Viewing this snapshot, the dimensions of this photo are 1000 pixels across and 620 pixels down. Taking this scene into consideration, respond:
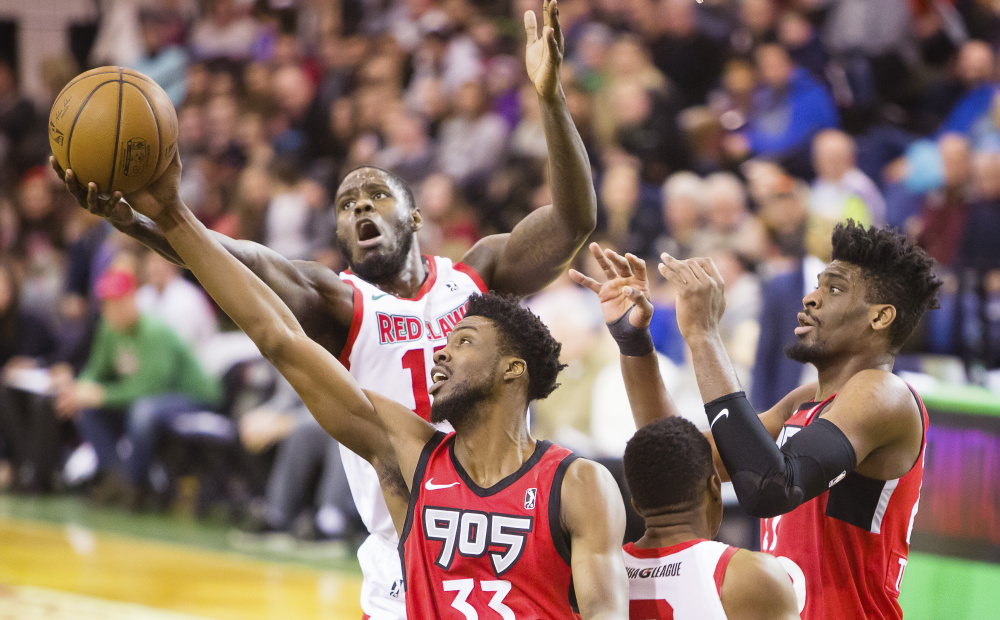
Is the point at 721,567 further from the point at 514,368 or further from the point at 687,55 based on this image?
the point at 687,55

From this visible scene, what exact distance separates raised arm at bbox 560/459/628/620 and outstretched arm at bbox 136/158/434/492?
0.49 metres

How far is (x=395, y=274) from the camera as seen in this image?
3.97 metres

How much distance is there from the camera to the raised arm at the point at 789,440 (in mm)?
2811

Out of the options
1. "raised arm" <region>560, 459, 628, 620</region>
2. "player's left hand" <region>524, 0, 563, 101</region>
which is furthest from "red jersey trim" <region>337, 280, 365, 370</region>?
"raised arm" <region>560, 459, 628, 620</region>

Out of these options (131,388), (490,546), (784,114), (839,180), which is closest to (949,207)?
(839,180)

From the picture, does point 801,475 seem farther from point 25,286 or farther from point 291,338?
point 25,286

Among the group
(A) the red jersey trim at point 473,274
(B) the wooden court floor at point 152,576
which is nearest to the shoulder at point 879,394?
(A) the red jersey trim at point 473,274

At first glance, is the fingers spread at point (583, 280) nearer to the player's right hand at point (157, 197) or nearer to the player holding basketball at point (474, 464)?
the player holding basketball at point (474, 464)

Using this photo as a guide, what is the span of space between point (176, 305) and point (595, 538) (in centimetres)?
712

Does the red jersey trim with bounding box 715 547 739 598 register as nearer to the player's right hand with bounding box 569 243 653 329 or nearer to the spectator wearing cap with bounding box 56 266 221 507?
the player's right hand with bounding box 569 243 653 329

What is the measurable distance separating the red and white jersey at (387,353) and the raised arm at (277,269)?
0.06 metres

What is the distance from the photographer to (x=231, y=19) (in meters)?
13.5

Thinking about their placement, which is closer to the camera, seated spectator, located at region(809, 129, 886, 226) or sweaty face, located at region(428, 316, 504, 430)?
sweaty face, located at region(428, 316, 504, 430)

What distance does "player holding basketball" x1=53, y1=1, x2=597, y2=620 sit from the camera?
11.8ft
